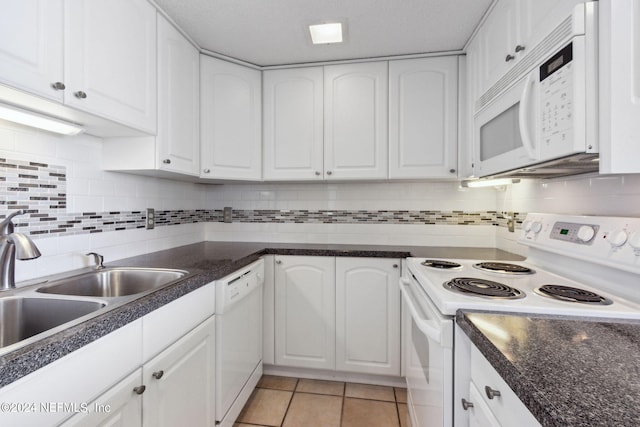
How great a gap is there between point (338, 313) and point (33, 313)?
1.48 m

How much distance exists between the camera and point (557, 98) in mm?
927

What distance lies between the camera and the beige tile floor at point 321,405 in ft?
5.36

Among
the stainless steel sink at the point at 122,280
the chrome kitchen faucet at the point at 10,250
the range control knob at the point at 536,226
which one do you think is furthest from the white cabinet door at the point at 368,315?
the chrome kitchen faucet at the point at 10,250

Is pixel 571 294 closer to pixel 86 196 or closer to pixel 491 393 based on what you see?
pixel 491 393

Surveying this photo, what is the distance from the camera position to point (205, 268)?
1380mm

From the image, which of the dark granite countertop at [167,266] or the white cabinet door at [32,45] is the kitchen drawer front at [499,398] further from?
the white cabinet door at [32,45]

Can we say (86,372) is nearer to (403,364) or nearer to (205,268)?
(205,268)

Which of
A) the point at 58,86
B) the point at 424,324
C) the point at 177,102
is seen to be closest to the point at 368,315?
the point at 424,324

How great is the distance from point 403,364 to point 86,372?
1.69 m

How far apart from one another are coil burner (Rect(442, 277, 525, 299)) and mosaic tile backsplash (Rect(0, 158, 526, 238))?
0.92 meters

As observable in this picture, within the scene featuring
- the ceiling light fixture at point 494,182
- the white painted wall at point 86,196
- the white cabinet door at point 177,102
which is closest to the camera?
the white painted wall at point 86,196

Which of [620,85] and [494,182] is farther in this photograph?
[494,182]

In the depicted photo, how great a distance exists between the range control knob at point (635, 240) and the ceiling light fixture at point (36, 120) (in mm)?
2000

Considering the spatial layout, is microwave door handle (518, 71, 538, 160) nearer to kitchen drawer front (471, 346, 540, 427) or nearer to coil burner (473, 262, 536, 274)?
coil burner (473, 262, 536, 274)
